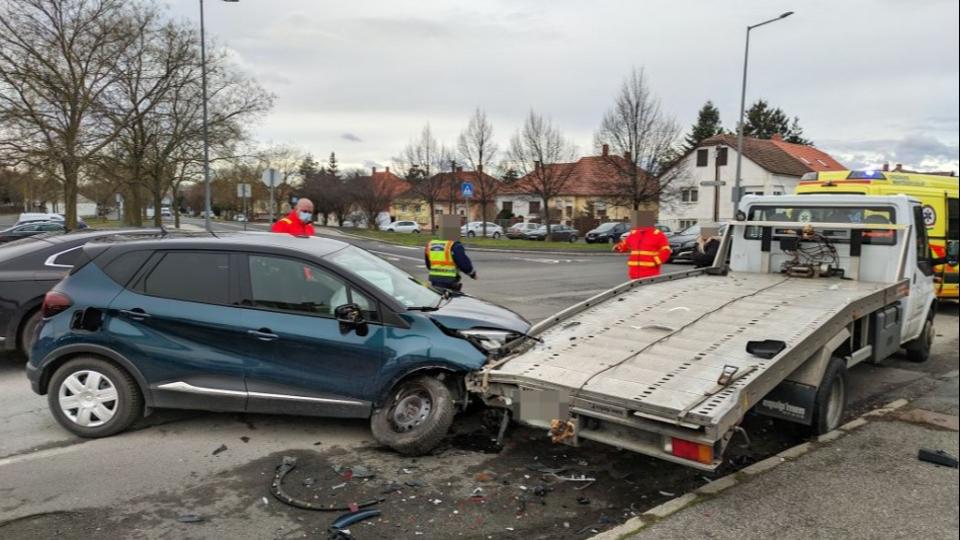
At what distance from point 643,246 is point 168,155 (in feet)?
76.7

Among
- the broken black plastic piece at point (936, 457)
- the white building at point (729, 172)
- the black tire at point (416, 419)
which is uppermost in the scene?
the white building at point (729, 172)

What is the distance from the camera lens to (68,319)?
15.8 feet

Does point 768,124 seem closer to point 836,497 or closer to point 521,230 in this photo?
point 521,230

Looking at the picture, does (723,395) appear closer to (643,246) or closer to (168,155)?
(643,246)

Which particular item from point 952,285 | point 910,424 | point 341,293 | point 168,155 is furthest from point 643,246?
point 168,155

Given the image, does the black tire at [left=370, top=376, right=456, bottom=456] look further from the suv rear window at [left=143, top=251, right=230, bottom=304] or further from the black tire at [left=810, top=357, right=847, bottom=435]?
the black tire at [left=810, top=357, right=847, bottom=435]

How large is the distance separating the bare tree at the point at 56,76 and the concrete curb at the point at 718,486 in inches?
915

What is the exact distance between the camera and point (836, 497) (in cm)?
374

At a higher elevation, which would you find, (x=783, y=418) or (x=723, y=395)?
(x=723, y=395)

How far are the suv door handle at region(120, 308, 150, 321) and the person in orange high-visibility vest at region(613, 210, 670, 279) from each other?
5.33 m

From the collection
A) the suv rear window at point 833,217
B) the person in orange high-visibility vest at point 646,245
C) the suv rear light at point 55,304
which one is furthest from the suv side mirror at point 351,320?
the suv rear window at point 833,217

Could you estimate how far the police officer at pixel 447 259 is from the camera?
7152 mm

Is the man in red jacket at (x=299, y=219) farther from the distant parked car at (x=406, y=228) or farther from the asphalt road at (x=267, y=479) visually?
the distant parked car at (x=406, y=228)

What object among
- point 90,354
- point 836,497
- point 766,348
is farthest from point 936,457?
point 90,354
